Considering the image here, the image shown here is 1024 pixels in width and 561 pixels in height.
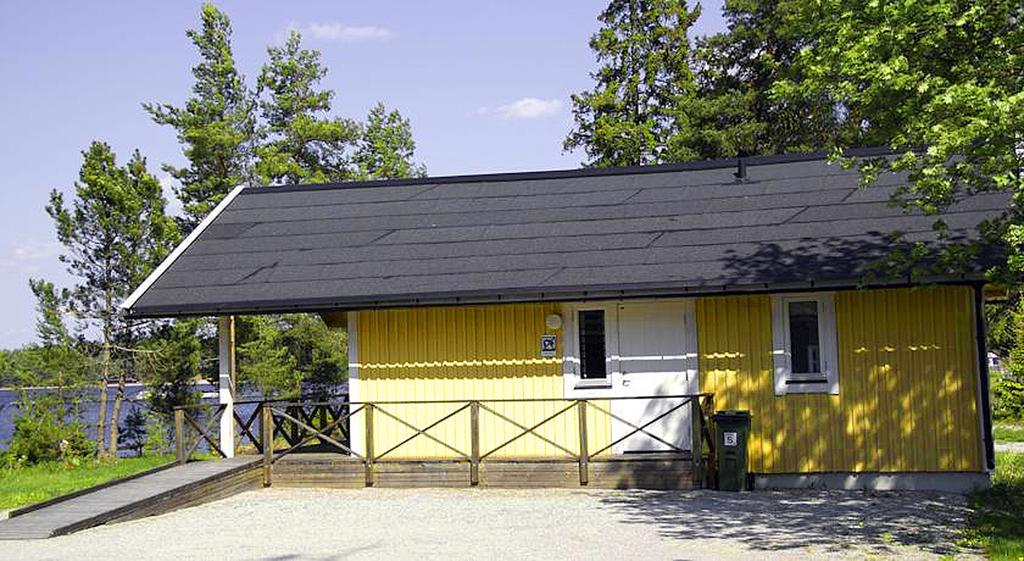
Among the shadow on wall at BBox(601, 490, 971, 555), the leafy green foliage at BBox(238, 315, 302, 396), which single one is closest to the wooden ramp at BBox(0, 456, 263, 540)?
the shadow on wall at BBox(601, 490, 971, 555)

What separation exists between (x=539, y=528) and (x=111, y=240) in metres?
18.9

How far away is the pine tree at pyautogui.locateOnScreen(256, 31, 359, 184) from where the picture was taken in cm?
3784

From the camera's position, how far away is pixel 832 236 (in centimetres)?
1528

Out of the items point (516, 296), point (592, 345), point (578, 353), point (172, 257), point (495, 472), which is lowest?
point (495, 472)

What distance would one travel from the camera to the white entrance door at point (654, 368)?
606 inches

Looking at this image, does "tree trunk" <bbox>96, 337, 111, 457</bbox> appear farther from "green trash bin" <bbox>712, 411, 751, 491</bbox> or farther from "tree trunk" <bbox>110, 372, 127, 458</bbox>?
"green trash bin" <bbox>712, 411, 751, 491</bbox>

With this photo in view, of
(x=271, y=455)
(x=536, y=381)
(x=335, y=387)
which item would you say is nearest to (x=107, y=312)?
(x=335, y=387)

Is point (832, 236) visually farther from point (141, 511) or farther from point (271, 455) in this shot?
point (141, 511)

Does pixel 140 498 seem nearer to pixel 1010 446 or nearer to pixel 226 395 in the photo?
pixel 226 395

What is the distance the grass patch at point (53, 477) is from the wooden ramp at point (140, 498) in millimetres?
2423

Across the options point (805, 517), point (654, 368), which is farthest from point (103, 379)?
point (805, 517)

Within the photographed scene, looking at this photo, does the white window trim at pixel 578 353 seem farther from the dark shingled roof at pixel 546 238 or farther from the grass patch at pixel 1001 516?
the grass patch at pixel 1001 516

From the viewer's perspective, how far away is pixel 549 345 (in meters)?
15.6

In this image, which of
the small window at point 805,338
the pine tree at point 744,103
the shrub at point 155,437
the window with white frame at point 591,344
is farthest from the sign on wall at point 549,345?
the pine tree at point 744,103
